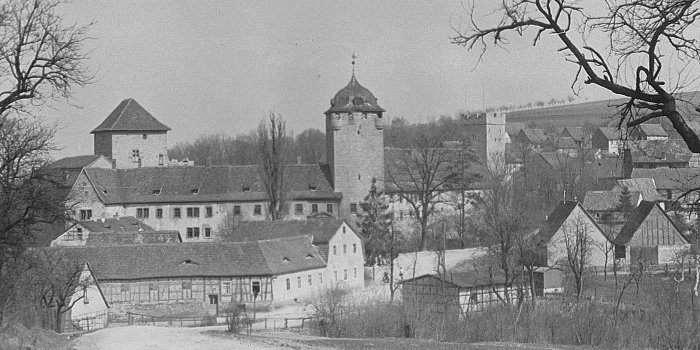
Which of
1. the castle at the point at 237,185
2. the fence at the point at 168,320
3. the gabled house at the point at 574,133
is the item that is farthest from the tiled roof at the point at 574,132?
the fence at the point at 168,320

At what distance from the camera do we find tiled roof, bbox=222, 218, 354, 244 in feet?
158

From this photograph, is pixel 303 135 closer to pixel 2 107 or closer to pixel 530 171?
pixel 530 171

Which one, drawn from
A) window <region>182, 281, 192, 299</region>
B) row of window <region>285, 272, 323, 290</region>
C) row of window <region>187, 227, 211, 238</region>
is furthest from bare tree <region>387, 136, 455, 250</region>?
window <region>182, 281, 192, 299</region>

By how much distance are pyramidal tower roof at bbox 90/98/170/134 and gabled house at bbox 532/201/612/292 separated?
90.7 feet

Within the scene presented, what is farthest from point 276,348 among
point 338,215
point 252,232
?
point 338,215

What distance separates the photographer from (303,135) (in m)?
129

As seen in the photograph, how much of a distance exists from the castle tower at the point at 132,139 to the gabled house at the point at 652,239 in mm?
30002

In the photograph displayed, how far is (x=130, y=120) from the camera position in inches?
2618

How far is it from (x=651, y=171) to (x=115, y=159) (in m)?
36.0

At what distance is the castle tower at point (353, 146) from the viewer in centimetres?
5969

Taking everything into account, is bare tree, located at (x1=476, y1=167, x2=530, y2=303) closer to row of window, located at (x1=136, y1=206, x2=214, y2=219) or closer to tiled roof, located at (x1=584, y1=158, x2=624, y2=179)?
tiled roof, located at (x1=584, y1=158, x2=624, y2=179)

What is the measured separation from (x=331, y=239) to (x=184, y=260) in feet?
26.6

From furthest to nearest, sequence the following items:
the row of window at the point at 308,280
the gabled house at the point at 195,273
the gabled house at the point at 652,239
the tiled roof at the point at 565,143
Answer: the tiled roof at the point at 565,143 → the gabled house at the point at 652,239 → the row of window at the point at 308,280 → the gabled house at the point at 195,273

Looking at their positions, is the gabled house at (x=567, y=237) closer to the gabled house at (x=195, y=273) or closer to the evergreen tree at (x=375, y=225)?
the evergreen tree at (x=375, y=225)
